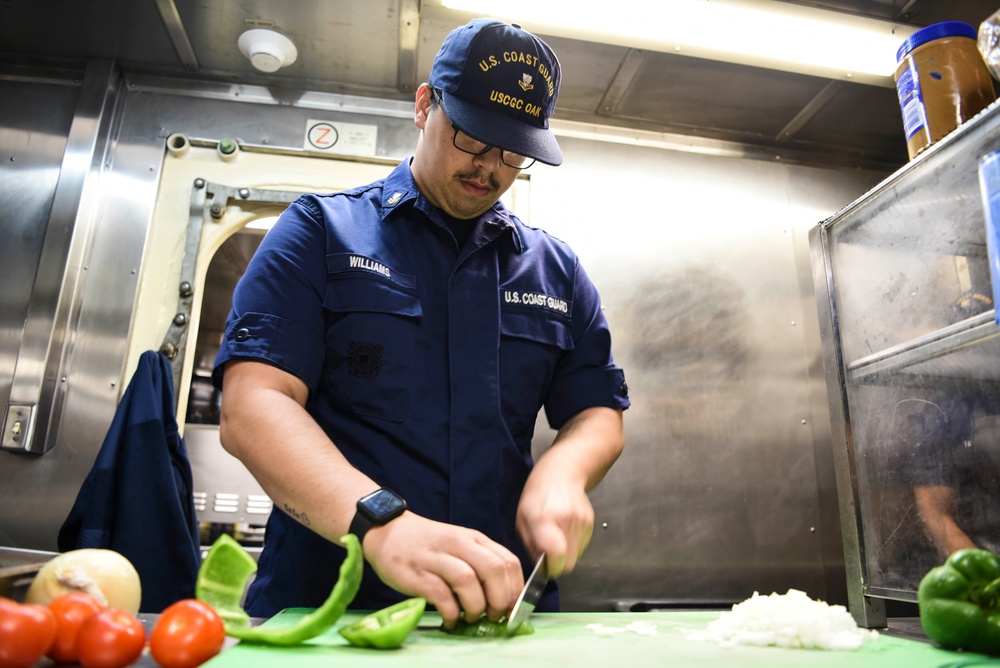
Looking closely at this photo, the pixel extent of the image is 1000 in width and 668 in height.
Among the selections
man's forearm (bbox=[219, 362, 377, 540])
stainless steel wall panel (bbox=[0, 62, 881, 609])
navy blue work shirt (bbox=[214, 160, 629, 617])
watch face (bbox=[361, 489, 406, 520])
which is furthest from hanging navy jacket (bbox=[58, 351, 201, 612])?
watch face (bbox=[361, 489, 406, 520])

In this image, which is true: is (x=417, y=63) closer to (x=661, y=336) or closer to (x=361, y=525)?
(x=661, y=336)

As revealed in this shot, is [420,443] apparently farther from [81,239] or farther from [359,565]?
[81,239]

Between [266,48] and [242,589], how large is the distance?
1978 mm

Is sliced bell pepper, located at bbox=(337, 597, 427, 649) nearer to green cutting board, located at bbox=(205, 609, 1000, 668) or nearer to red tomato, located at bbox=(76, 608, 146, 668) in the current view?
green cutting board, located at bbox=(205, 609, 1000, 668)

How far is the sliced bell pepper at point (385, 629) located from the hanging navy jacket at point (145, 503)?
4.01ft

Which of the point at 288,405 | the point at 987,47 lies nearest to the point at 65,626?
the point at 288,405

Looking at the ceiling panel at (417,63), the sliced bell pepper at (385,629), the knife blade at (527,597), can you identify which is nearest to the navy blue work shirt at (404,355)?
the knife blade at (527,597)

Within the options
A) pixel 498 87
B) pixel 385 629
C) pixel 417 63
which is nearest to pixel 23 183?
pixel 417 63

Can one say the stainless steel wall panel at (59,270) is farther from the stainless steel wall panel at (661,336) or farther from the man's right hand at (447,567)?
the man's right hand at (447,567)

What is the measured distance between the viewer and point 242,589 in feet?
3.49

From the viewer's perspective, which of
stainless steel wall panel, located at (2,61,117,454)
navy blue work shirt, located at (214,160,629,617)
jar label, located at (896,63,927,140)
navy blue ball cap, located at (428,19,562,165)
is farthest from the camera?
stainless steel wall panel, located at (2,61,117,454)

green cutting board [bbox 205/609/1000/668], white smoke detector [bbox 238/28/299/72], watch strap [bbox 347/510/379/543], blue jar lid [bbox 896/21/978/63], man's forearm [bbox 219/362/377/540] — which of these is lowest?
green cutting board [bbox 205/609/1000/668]

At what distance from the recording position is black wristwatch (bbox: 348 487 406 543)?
42.6 inches

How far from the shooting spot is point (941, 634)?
113cm
